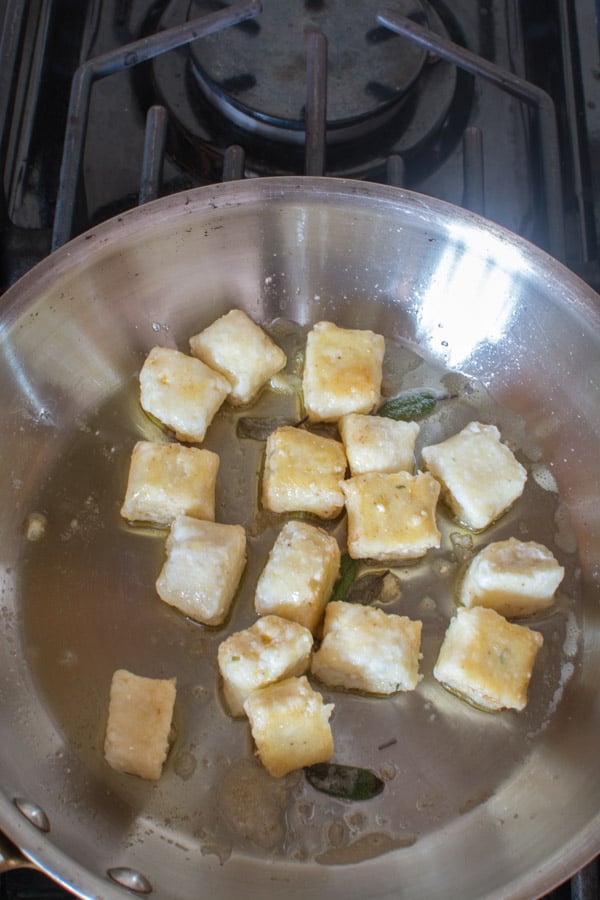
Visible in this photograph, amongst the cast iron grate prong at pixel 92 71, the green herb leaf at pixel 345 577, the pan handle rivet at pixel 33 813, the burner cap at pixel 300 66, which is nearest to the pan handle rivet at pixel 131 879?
the pan handle rivet at pixel 33 813

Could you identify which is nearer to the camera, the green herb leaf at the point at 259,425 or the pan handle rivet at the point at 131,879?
the pan handle rivet at the point at 131,879

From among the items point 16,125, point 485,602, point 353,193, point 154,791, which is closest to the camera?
point 154,791

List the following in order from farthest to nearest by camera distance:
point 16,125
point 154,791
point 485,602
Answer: point 16,125 → point 485,602 → point 154,791

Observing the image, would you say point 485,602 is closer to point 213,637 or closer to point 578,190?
point 213,637

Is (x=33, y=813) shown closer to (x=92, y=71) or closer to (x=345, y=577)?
(x=345, y=577)

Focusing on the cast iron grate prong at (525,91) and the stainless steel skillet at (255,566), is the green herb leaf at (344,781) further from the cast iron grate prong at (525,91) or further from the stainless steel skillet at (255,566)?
the cast iron grate prong at (525,91)

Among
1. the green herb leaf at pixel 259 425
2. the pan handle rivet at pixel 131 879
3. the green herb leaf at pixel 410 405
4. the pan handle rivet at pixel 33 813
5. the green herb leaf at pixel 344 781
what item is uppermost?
the green herb leaf at pixel 410 405

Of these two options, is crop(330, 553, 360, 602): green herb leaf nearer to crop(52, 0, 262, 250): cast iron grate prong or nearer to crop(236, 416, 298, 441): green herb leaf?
crop(236, 416, 298, 441): green herb leaf

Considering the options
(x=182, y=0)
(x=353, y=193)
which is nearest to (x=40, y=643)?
(x=353, y=193)
